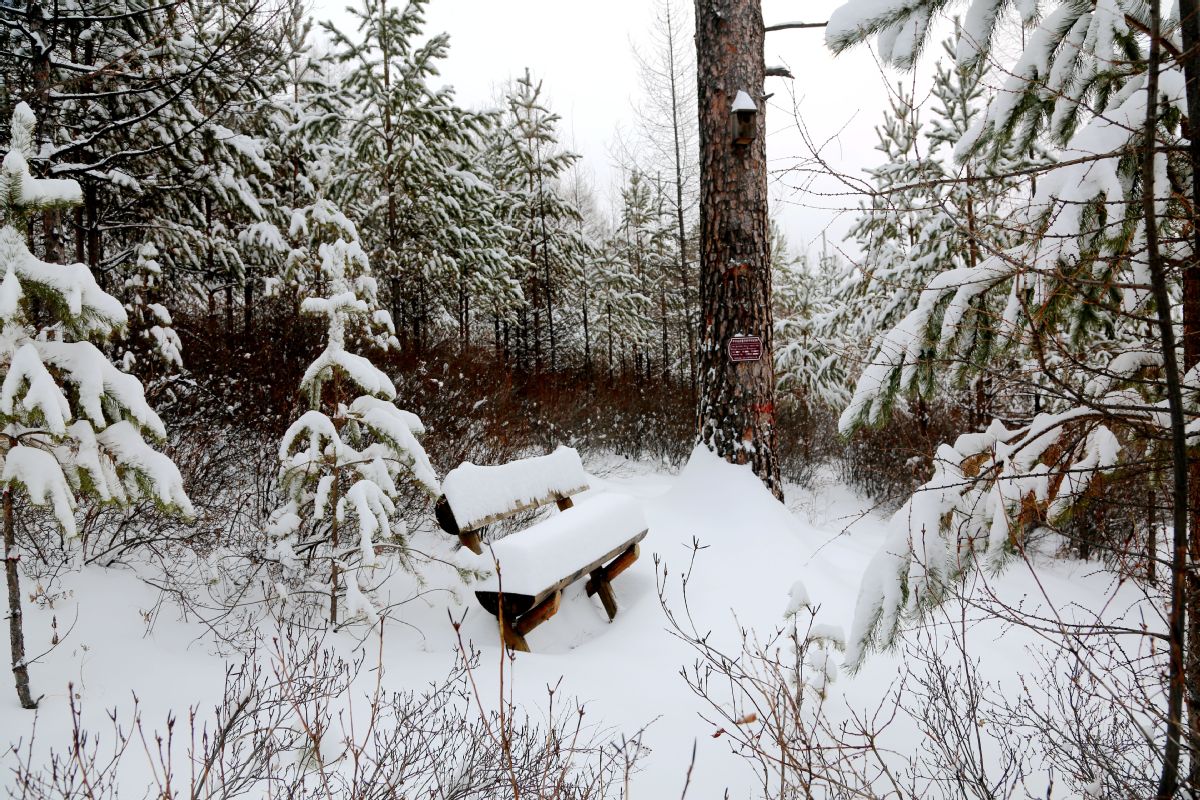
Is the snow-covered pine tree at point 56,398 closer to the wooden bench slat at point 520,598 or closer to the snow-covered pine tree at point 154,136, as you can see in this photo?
the wooden bench slat at point 520,598

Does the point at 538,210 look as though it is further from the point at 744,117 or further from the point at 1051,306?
the point at 1051,306

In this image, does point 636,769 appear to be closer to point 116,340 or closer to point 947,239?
point 116,340

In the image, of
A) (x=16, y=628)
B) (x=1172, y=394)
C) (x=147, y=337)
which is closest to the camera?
(x=1172, y=394)

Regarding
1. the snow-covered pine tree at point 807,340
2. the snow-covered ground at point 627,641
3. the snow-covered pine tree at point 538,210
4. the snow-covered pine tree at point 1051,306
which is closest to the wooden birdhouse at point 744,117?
the snow-covered pine tree at point 807,340

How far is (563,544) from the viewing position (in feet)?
10.1

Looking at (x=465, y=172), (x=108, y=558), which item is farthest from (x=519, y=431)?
(x=465, y=172)

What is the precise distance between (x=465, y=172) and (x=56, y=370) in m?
9.22

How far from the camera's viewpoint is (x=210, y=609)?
304cm

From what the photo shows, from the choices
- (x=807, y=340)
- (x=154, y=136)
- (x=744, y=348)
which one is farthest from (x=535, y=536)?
(x=807, y=340)

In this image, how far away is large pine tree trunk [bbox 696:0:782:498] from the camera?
15.5ft

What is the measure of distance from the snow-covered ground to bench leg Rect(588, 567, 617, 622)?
9 centimetres

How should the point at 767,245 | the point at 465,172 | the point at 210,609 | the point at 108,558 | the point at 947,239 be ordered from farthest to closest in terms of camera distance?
1. the point at 465,172
2. the point at 947,239
3. the point at 767,245
4. the point at 108,558
5. the point at 210,609

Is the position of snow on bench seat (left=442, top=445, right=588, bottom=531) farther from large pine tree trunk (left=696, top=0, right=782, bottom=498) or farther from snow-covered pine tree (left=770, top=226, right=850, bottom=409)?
snow-covered pine tree (left=770, top=226, right=850, bottom=409)

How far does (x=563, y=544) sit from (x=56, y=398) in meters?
2.00
